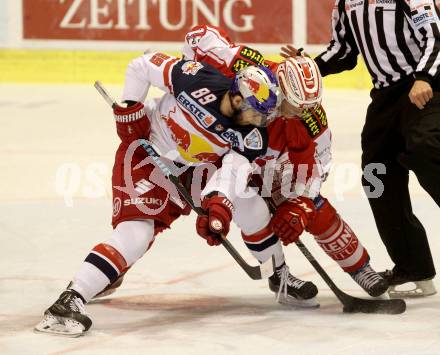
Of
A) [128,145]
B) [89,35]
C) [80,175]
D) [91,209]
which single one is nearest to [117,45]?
[89,35]

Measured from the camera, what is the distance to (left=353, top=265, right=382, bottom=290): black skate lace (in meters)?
4.38

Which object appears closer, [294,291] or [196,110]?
[196,110]

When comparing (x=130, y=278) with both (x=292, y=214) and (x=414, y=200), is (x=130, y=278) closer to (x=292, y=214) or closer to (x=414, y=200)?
(x=292, y=214)

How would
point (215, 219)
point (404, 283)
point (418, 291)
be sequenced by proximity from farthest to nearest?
1. point (404, 283)
2. point (418, 291)
3. point (215, 219)

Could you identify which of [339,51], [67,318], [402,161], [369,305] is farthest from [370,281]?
[67,318]

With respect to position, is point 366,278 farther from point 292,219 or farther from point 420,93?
point 420,93

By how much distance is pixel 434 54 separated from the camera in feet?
13.9

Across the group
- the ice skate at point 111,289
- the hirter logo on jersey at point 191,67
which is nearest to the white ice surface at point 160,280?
the ice skate at point 111,289

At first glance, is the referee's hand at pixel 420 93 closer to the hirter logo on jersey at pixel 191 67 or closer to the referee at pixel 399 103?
the referee at pixel 399 103

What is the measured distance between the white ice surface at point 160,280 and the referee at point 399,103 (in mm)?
230

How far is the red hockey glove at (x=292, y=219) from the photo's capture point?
4.13m

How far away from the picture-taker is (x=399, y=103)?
174 inches

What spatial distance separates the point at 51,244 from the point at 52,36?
13.5ft

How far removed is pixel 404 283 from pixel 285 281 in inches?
21.9
